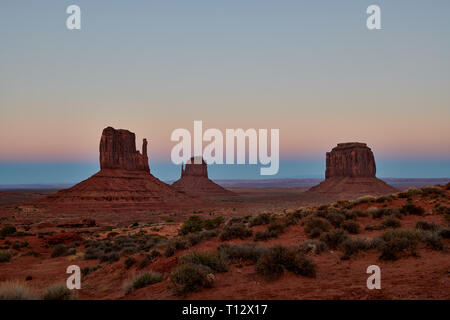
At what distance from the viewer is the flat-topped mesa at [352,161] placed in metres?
119

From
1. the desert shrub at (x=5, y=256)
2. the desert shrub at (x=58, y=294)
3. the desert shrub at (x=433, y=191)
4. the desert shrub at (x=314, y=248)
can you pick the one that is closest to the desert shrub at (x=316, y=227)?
the desert shrub at (x=314, y=248)

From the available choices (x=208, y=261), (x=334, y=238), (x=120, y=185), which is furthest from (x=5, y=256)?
(x=120, y=185)

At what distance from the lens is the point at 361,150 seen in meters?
120

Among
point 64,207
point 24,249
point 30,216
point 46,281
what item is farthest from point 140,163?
point 46,281

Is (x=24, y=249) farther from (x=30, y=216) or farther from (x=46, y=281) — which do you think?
(x=30, y=216)

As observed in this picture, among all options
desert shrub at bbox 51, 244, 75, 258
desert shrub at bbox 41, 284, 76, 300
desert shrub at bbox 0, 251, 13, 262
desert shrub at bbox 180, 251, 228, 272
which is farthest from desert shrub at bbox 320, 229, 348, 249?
desert shrub at bbox 0, 251, 13, 262

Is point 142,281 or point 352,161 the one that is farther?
point 352,161

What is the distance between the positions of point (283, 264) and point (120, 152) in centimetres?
7446

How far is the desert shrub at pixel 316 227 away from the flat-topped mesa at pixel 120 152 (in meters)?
68.2

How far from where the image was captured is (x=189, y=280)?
645 cm

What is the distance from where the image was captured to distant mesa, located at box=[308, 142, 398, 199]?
107312 mm

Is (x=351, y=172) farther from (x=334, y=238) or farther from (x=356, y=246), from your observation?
(x=356, y=246)

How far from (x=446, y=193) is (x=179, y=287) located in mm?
23013

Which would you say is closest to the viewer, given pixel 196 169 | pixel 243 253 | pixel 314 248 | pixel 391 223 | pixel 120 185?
pixel 243 253
